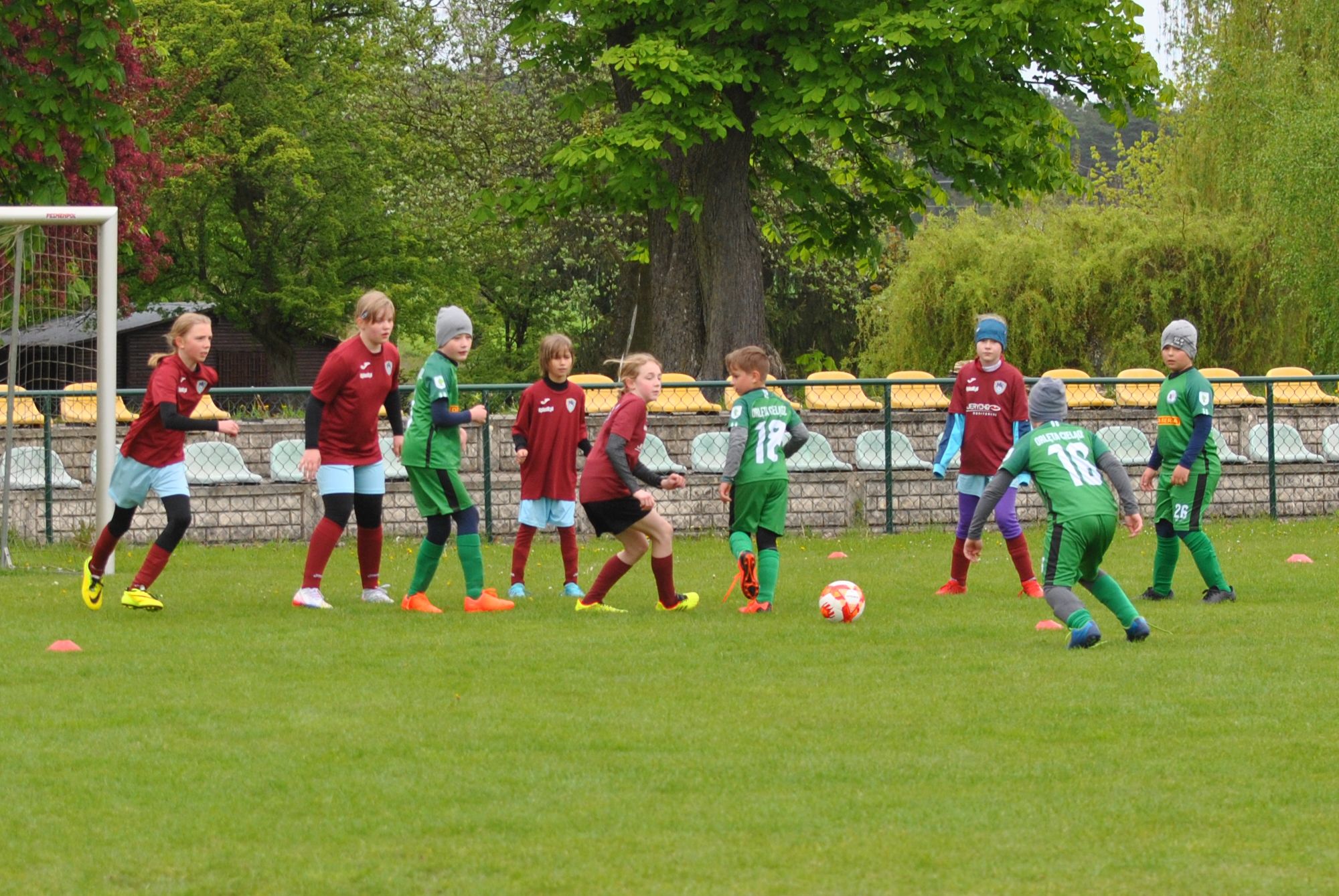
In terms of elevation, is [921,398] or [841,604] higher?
[921,398]

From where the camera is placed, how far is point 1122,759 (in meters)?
6.50

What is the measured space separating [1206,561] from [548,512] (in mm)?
→ 4421

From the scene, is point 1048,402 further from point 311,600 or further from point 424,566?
point 311,600

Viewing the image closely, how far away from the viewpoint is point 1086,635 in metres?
9.11

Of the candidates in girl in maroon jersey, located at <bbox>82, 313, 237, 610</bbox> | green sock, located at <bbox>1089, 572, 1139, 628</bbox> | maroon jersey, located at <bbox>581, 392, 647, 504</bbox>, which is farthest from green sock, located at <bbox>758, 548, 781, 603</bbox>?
girl in maroon jersey, located at <bbox>82, 313, 237, 610</bbox>

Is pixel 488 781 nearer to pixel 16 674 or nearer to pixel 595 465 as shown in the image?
pixel 16 674

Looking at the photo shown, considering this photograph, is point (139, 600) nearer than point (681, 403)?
Yes

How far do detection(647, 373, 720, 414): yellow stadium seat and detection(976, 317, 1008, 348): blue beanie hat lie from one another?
661 centimetres

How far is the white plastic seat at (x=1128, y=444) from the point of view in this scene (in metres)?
19.0

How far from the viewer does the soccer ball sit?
Result: 10.5m

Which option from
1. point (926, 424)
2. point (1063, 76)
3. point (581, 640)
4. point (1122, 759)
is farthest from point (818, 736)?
point (1063, 76)

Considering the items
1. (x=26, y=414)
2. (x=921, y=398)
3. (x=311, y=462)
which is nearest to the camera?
(x=311, y=462)

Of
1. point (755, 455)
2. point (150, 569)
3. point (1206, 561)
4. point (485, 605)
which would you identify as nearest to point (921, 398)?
point (1206, 561)

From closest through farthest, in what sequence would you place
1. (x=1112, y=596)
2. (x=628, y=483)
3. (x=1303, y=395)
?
(x=1112, y=596)
(x=628, y=483)
(x=1303, y=395)
